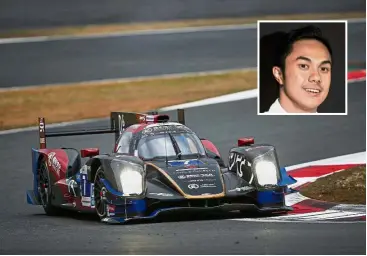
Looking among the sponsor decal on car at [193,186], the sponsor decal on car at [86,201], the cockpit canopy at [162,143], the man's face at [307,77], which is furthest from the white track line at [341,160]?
the sponsor decal on car at [193,186]

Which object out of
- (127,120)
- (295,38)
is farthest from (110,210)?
(295,38)

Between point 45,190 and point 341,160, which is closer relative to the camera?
point 45,190

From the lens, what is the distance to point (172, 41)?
82.5ft

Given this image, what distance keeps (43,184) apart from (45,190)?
89 mm

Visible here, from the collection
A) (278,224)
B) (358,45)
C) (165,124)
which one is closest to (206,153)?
(165,124)

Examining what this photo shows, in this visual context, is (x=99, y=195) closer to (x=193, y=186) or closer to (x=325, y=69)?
(x=193, y=186)

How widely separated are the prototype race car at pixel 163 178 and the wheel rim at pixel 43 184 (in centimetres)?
29

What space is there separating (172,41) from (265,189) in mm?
11617

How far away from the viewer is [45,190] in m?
15.6

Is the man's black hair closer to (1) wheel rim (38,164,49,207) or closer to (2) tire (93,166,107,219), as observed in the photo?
(1) wheel rim (38,164,49,207)

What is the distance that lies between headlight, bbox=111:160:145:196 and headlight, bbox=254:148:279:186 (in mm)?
1198

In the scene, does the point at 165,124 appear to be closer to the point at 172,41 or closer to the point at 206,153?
the point at 206,153

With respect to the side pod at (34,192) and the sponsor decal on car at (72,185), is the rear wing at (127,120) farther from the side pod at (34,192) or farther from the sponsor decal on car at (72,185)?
the sponsor decal on car at (72,185)

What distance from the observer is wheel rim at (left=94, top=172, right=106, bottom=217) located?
13.8 metres
